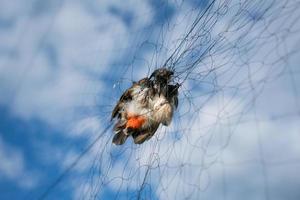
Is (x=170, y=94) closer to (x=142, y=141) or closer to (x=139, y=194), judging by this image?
(x=142, y=141)

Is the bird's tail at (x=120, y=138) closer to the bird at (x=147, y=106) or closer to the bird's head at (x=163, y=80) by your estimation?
the bird at (x=147, y=106)

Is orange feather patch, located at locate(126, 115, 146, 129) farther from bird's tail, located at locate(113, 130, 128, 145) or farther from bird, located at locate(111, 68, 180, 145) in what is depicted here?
bird's tail, located at locate(113, 130, 128, 145)

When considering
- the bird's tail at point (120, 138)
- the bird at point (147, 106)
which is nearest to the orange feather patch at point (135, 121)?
the bird at point (147, 106)

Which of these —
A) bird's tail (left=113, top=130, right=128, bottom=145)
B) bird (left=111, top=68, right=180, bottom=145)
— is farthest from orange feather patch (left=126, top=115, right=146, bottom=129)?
bird's tail (left=113, top=130, right=128, bottom=145)

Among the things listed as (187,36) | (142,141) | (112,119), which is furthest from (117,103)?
(187,36)

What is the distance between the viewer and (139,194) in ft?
14.1

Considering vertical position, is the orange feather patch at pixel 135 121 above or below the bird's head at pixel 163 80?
below

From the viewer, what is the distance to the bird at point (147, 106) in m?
4.36

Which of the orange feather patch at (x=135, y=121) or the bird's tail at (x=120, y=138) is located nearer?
the orange feather patch at (x=135, y=121)

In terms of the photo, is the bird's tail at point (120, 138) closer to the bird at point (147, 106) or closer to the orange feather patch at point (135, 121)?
the bird at point (147, 106)

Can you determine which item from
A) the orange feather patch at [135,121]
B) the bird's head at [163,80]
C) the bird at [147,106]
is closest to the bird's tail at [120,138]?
the bird at [147,106]

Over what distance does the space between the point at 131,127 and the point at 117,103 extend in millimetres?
357

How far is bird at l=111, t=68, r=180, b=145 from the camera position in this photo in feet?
14.3

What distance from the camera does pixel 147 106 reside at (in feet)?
14.6
